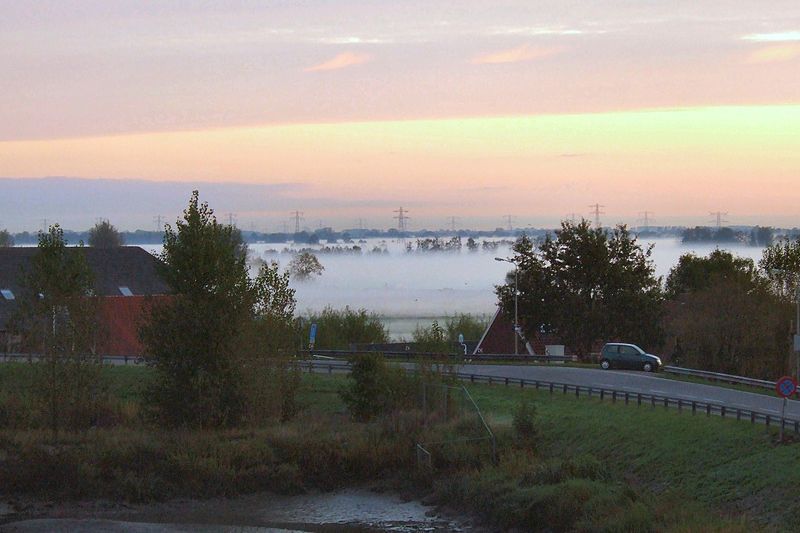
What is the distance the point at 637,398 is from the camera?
152 ft

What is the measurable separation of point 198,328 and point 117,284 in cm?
3875

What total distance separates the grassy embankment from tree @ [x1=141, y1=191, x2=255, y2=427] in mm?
2008

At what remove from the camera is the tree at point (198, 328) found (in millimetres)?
48625

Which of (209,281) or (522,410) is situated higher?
(209,281)

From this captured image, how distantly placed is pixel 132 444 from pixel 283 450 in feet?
19.4

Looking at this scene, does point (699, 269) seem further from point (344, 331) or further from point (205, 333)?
point (205, 333)

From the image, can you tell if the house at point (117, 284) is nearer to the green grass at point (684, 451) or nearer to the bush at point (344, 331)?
the bush at point (344, 331)

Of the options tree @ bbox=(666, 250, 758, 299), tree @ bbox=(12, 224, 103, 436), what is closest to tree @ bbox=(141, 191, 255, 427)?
tree @ bbox=(12, 224, 103, 436)

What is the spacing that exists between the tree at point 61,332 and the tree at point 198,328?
2.61 metres

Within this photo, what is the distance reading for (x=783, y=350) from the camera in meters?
70.1

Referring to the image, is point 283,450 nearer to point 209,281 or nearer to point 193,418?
point 193,418

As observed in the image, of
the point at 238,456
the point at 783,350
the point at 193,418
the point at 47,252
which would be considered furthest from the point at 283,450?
the point at 783,350

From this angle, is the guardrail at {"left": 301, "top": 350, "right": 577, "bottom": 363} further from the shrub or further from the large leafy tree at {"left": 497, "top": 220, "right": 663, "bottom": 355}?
the shrub

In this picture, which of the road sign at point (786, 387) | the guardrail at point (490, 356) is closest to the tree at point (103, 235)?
the guardrail at point (490, 356)
